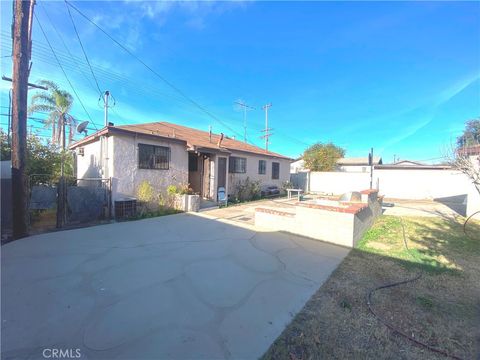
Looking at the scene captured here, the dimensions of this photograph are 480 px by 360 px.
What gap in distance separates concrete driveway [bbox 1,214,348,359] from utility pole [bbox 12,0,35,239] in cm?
74

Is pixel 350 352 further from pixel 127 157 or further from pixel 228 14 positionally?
pixel 228 14

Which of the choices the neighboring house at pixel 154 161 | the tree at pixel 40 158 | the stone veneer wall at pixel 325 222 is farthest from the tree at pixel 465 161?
the tree at pixel 40 158

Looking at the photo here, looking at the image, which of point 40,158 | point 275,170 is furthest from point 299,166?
point 40,158

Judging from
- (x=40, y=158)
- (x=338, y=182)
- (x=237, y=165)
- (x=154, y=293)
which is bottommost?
(x=154, y=293)

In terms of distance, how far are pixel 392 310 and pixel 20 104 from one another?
868cm

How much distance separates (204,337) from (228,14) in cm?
1077

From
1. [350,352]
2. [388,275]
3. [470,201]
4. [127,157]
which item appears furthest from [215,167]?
[470,201]

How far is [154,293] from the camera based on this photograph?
115 inches

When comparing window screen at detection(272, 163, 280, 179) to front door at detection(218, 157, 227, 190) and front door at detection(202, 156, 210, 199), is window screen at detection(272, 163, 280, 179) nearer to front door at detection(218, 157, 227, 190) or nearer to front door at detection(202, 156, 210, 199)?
front door at detection(218, 157, 227, 190)

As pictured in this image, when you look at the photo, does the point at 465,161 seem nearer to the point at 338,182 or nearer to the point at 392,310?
the point at 392,310

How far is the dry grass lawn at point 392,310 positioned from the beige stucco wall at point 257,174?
8601 millimetres

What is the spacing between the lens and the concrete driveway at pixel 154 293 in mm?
2053

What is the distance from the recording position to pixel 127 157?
326 inches

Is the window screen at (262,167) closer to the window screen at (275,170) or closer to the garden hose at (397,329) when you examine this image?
the window screen at (275,170)
